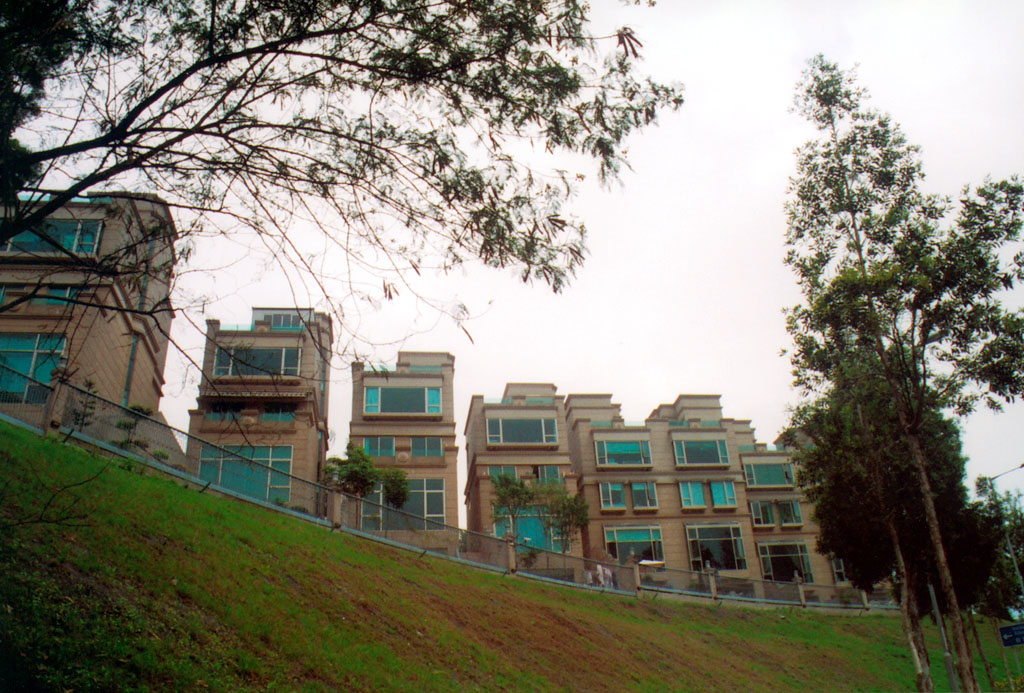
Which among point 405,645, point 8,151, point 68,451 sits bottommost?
point 405,645

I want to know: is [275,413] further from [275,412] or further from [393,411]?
[393,411]

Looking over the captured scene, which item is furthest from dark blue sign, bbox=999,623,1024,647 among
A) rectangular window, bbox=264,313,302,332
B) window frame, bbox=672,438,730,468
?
rectangular window, bbox=264,313,302,332

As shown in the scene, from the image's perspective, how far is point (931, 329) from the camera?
68.6 ft

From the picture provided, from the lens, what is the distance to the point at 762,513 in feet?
154

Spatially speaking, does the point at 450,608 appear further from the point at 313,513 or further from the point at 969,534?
the point at 969,534

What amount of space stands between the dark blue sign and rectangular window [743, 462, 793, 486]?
23007mm

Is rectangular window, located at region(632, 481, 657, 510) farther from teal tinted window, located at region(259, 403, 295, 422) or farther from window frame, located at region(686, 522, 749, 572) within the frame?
teal tinted window, located at region(259, 403, 295, 422)

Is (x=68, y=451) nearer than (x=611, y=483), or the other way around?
(x=68, y=451)

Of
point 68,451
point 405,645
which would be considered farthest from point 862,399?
point 68,451

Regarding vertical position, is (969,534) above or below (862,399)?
below

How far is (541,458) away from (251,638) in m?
32.0

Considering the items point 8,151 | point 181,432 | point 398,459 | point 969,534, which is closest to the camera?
point 8,151

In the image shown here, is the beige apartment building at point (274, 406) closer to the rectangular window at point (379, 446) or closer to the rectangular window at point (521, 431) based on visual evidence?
the rectangular window at point (379, 446)

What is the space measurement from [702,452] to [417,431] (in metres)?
18.7
